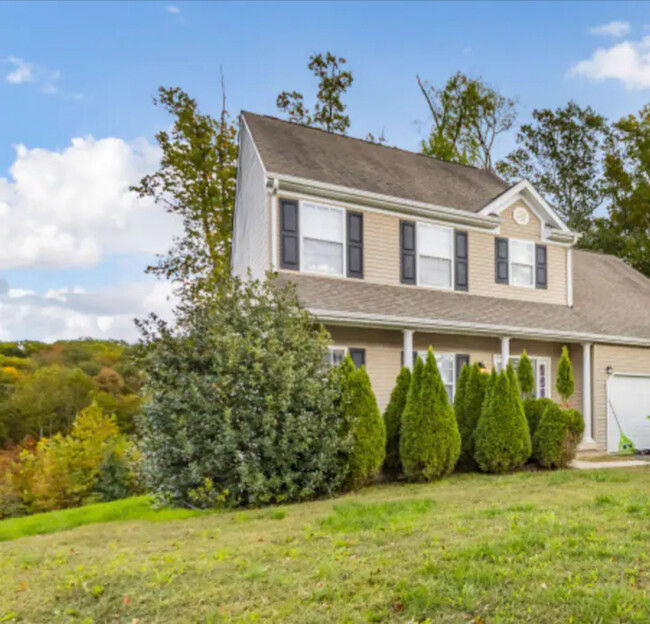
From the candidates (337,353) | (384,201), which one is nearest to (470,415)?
(337,353)

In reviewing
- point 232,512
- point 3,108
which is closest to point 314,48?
point 3,108

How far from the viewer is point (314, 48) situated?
24.2m

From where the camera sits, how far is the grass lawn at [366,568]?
12.3 feet

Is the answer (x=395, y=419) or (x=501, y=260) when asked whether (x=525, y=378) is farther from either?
(x=501, y=260)

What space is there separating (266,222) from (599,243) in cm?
2150

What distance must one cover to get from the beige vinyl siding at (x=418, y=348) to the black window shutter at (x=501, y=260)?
65.5 inches

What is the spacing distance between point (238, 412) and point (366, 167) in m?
8.82

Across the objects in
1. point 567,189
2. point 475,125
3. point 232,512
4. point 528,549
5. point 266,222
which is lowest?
point 232,512

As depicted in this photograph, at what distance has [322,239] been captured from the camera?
13.5 m

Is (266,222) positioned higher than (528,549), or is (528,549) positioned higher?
(266,222)

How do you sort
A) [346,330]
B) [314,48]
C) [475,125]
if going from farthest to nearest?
[475,125] < [314,48] < [346,330]

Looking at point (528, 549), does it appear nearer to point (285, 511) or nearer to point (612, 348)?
point (285, 511)

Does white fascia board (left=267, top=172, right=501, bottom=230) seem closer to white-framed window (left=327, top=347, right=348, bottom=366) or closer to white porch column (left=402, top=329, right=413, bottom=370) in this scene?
white porch column (left=402, top=329, right=413, bottom=370)

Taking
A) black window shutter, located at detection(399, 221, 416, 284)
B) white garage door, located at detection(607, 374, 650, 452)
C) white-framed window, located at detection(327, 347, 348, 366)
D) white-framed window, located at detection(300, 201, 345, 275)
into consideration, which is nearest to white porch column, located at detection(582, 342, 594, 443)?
white garage door, located at detection(607, 374, 650, 452)
